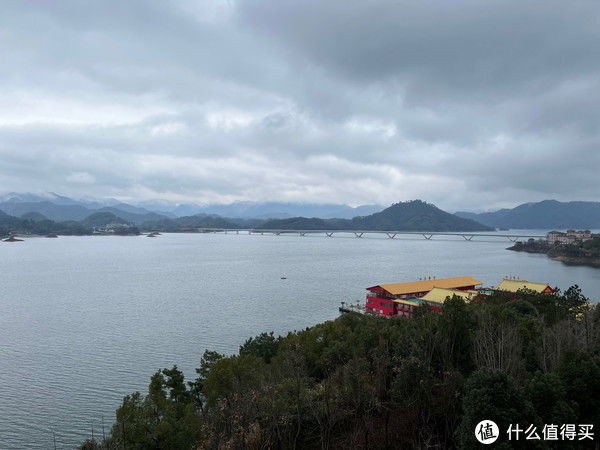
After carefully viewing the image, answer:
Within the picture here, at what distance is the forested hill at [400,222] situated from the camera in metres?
105

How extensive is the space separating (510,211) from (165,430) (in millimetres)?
179316

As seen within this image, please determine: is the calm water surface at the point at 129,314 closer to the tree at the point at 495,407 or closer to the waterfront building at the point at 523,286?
the waterfront building at the point at 523,286

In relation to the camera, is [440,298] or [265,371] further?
[440,298]

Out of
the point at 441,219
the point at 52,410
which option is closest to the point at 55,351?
the point at 52,410

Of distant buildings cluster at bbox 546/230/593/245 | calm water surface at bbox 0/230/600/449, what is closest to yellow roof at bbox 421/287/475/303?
calm water surface at bbox 0/230/600/449

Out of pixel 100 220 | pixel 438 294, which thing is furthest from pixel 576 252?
pixel 100 220

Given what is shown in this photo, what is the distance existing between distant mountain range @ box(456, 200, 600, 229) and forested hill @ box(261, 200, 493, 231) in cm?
4043

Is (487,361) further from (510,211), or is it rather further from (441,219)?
(510,211)

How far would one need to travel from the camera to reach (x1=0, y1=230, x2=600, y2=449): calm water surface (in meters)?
11.0

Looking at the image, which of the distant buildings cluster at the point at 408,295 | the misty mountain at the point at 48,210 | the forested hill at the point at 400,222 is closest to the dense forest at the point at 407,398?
the distant buildings cluster at the point at 408,295

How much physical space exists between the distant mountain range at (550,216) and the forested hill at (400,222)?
133 ft

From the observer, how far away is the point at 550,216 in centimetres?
15212

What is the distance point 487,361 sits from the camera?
6.36m

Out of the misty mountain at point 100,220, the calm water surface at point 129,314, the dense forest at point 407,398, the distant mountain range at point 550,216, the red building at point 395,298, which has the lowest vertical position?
the calm water surface at point 129,314
